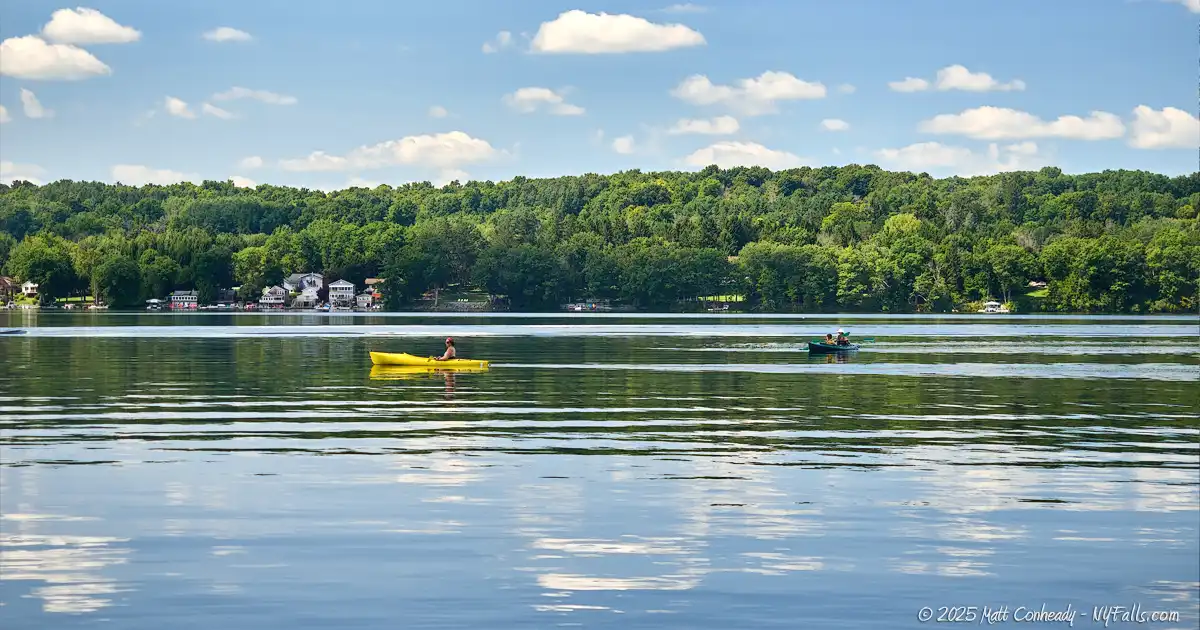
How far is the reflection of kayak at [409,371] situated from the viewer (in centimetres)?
6494

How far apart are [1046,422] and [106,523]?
28215mm

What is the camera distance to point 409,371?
6844 cm

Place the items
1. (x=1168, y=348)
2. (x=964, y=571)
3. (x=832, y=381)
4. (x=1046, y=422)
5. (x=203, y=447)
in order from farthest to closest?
(x=1168, y=348), (x=832, y=381), (x=1046, y=422), (x=203, y=447), (x=964, y=571)

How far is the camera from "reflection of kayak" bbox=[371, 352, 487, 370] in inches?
2685

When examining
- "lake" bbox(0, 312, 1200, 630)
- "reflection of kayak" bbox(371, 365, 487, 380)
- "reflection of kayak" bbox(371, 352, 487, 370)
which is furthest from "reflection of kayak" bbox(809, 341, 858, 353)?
"lake" bbox(0, 312, 1200, 630)

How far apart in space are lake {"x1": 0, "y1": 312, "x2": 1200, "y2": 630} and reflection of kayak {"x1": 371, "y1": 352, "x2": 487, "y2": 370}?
487 inches

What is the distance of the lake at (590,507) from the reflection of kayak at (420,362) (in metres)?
12.4

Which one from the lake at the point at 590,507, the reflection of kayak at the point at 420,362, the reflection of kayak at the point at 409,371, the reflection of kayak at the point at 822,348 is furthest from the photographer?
the reflection of kayak at the point at 822,348

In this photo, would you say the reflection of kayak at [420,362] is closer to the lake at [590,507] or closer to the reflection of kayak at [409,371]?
the reflection of kayak at [409,371]

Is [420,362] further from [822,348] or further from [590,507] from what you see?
[590,507]

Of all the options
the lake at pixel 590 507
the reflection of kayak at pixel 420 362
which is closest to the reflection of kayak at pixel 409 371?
the reflection of kayak at pixel 420 362

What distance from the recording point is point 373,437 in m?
37.8

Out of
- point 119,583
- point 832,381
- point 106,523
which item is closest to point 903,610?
point 119,583

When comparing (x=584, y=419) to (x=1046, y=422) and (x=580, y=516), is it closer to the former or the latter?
(x=1046, y=422)
